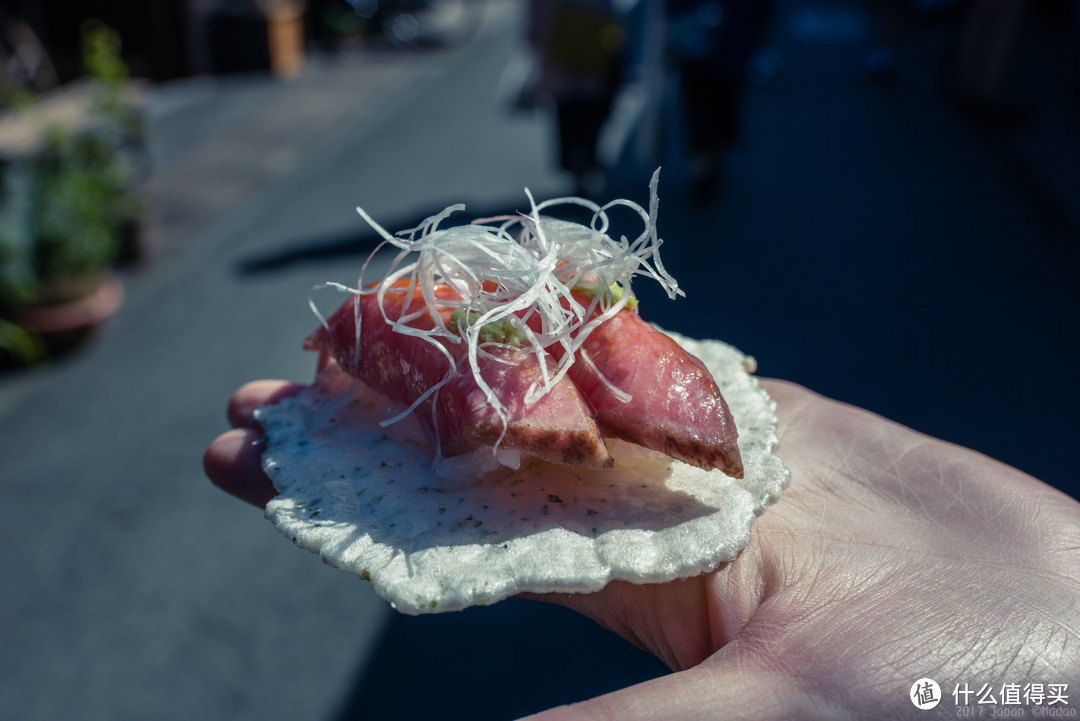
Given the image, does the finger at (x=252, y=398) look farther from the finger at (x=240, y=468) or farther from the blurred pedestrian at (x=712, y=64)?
the blurred pedestrian at (x=712, y=64)

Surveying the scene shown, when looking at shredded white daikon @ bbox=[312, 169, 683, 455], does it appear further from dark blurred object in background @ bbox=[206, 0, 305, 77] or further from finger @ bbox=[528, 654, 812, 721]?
dark blurred object in background @ bbox=[206, 0, 305, 77]

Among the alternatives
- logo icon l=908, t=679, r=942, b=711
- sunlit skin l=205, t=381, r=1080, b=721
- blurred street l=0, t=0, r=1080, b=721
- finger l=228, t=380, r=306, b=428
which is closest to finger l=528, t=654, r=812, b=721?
sunlit skin l=205, t=381, r=1080, b=721

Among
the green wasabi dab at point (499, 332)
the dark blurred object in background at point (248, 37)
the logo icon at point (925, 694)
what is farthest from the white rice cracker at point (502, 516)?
the dark blurred object in background at point (248, 37)

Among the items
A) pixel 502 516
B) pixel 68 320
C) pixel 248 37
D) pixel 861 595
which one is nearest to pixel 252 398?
pixel 502 516

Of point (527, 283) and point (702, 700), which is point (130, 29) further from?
point (702, 700)

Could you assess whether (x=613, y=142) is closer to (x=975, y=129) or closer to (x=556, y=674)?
(x=975, y=129)

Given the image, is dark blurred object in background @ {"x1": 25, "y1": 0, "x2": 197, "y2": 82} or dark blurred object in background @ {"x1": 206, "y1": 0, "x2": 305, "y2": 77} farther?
dark blurred object in background @ {"x1": 206, "y1": 0, "x2": 305, "y2": 77}
